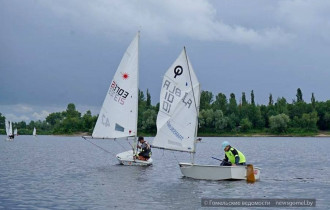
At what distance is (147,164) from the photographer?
1777 inches

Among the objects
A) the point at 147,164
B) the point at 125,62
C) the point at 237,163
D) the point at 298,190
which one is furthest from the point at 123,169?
the point at 298,190

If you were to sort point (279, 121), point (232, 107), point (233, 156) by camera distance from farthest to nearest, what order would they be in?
1. point (232, 107)
2. point (279, 121)
3. point (233, 156)

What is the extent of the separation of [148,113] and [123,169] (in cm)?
11851

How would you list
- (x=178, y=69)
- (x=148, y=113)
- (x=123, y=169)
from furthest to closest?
(x=148, y=113) → (x=123, y=169) → (x=178, y=69)

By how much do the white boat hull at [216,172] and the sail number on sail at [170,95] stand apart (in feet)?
13.9

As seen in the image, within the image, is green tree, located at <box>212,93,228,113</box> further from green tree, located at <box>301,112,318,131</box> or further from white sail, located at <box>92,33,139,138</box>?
white sail, located at <box>92,33,139,138</box>

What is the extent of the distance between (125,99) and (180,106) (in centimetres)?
1038

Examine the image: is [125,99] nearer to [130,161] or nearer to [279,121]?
[130,161]

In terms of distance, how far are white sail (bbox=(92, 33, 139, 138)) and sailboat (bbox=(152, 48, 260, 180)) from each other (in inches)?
362

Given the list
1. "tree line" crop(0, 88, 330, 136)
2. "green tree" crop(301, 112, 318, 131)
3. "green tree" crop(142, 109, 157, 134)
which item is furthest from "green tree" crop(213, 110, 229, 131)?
"green tree" crop(301, 112, 318, 131)

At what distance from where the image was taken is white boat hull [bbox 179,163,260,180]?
1318 inches

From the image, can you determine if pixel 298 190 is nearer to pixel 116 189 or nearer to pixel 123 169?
pixel 116 189

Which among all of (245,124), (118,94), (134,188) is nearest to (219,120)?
(245,124)

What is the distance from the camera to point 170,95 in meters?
36.2
